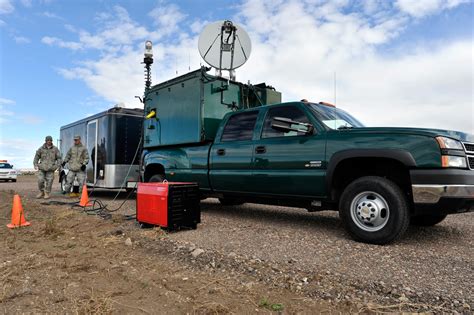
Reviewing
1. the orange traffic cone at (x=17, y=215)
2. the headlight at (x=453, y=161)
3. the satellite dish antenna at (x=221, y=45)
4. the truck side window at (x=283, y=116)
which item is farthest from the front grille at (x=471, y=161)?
the orange traffic cone at (x=17, y=215)

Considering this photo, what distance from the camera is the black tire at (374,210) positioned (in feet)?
12.8

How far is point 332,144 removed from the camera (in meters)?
4.53

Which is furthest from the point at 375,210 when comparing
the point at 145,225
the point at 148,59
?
the point at 148,59

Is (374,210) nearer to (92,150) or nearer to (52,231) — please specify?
(52,231)

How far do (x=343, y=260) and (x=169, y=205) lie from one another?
2480mm

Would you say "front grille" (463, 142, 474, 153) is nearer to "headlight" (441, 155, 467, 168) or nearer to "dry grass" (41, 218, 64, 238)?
"headlight" (441, 155, 467, 168)

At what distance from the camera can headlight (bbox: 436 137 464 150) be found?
12.3ft

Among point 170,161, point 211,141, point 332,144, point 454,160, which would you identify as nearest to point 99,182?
point 170,161

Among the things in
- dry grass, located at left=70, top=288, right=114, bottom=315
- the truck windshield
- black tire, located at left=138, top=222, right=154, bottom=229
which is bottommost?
dry grass, located at left=70, top=288, right=114, bottom=315

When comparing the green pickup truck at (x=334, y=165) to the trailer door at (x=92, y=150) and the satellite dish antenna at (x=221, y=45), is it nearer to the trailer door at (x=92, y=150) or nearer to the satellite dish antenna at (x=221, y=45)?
the satellite dish antenna at (x=221, y=45)

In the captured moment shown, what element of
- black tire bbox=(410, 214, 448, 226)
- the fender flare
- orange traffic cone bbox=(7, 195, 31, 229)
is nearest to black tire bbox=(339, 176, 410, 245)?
the fender flare

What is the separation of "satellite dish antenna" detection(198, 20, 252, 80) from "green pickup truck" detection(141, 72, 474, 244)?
3.59 feet

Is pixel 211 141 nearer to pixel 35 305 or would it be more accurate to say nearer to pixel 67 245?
pixel 67 245

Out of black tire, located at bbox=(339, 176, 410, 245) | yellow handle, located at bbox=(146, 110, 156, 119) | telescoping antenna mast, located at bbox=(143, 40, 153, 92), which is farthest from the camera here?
telescoping antenna mast, located at bbox=(143, 40, 153, 92)
